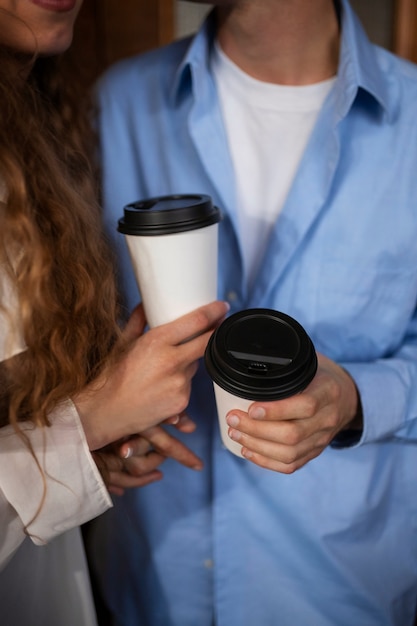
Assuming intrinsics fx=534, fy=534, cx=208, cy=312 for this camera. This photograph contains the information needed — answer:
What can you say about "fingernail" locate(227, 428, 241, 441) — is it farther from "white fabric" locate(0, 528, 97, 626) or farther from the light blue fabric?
"white fabric" locate(0, 528, 97, 626)

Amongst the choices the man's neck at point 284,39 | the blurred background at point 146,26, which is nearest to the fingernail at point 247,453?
the man's neck at point 284,39

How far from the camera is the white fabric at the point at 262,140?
37.8 inches

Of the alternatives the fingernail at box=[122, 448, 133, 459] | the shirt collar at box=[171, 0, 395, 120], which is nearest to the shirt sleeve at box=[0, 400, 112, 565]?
the fingernail at box=[122, 448, 133, 459]

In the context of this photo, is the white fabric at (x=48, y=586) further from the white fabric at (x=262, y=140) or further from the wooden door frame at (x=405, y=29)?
the wooden door frame at (x=405, y=29)

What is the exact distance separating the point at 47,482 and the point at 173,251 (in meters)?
0.36

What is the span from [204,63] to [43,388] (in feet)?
2.06

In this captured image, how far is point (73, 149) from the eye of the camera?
35.0 inches

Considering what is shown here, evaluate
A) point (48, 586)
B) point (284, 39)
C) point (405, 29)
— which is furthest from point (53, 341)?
point (405, 29)

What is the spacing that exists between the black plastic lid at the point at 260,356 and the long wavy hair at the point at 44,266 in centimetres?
19

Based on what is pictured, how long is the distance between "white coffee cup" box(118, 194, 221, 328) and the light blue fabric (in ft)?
0.54

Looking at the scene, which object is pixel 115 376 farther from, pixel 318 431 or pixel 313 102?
pixel 313 102

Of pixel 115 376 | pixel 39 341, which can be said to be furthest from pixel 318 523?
pixel 39 341

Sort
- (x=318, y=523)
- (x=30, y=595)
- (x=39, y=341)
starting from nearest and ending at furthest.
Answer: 1. (x=39, y=341)
2. (x=30, y=595)
3. (x=318, y=523)

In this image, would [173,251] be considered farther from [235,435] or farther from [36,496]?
[36,496]
